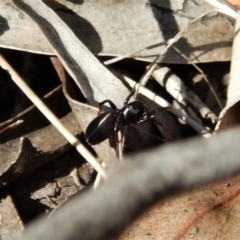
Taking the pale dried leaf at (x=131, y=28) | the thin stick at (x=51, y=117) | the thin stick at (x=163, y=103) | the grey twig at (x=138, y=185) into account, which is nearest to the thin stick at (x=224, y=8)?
the pale dried leaf at (x=131, y=28)

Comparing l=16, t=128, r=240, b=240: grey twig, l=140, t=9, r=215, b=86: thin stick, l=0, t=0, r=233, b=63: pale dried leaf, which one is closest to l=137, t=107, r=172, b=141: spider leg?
l=140, t=9, r=215, b=86: thin stick

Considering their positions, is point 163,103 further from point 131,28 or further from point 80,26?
point 80,26

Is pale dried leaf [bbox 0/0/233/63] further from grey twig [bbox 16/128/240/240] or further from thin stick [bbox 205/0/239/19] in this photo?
grey twig [bbox 16/128/240/240]

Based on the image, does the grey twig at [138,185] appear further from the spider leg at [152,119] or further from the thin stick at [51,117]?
the spider leg at [152,119]

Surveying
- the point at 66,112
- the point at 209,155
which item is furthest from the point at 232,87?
the point at 209,155


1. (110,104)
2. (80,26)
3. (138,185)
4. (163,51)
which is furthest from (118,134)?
(138,185)
